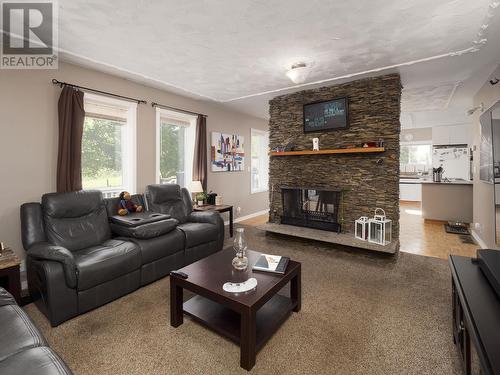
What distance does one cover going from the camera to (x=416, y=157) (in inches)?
330

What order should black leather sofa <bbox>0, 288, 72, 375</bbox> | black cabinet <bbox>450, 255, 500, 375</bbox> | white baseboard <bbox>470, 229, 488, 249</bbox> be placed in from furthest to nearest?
white baseboard <bbox>470, 229, 488, 249</bbox>
black leather sofa <bbox>0, 288, 72, 375</bbox>
black cabinet <bbox>450, 255, 500, 375</bbox>

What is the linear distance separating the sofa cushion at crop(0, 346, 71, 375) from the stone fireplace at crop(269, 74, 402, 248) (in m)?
3.64

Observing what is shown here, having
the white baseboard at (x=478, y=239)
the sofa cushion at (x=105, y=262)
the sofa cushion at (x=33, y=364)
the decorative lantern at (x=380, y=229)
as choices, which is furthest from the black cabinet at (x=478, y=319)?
the white baseboard at (x=478, y=239)

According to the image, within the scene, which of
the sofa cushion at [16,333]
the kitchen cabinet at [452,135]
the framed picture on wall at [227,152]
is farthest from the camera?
the kitchen cabinet at [452,135]

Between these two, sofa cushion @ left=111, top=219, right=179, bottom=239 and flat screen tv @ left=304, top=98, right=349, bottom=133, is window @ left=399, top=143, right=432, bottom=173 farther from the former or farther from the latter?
sofa cushion @ left=111, top=219, right=179, bottom=239

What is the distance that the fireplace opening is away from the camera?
410 cm

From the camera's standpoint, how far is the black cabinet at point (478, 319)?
0.93 metres

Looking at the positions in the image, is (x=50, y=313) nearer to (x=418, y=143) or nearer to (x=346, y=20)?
(x=346, y=20)

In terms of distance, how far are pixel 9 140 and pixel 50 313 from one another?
1.89 m

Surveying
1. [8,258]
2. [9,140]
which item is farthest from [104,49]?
[8,258]

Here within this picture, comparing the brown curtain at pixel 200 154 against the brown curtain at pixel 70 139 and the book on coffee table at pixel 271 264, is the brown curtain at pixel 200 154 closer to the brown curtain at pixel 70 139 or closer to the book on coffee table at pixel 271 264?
Answer: the brown curtain at pixel 70 139

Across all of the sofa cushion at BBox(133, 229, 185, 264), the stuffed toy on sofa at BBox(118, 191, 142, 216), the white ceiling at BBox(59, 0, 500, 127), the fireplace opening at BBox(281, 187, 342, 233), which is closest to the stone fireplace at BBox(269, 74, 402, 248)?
the fireplace opening at BBox(281, 187, 342, 233)

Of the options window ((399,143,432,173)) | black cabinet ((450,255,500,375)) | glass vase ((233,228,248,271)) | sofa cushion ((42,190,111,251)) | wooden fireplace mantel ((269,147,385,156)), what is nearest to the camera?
black cabinet ((450,255,500,375))

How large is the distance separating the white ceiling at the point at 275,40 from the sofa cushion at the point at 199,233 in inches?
80.4
